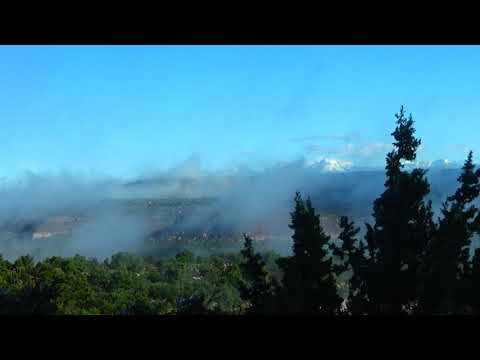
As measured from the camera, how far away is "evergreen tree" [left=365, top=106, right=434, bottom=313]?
646 cm

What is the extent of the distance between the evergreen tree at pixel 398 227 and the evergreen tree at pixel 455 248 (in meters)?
0.29

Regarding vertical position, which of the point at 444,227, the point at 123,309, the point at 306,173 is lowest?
the point at 123,309

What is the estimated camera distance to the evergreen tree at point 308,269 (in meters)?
6.33

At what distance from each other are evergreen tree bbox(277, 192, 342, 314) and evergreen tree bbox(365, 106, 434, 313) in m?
0.61

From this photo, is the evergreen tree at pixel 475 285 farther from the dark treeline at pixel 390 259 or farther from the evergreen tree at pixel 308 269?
the evergreen tree at pixel 308 269

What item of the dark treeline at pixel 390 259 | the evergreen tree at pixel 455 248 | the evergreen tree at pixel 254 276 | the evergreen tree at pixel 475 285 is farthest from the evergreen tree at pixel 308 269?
the evergreen tree at pixel 475 285

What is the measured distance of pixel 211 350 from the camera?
178 centimetres

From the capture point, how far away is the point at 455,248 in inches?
248

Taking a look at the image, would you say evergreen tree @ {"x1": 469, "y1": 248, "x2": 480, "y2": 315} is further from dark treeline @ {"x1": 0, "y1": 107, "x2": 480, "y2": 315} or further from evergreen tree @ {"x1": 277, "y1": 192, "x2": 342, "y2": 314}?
evergreen tree @ {"x1": 277, "y1": 192, "x2": 342, "y2": 314}

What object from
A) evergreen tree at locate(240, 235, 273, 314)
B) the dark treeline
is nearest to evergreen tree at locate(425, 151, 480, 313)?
the dark treeline
